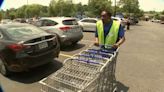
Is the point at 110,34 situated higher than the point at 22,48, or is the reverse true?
the point at 110,34

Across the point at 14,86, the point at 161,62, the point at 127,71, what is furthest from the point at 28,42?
the point at 161,62

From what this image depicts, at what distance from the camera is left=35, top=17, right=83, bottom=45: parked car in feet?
30.1

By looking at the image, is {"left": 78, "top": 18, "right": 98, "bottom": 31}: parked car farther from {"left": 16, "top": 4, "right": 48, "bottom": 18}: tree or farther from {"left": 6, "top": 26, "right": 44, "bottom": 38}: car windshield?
{"left": 16, "top": 4, "right": 48, "bottom": 18}: tree

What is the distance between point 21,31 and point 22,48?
873mm

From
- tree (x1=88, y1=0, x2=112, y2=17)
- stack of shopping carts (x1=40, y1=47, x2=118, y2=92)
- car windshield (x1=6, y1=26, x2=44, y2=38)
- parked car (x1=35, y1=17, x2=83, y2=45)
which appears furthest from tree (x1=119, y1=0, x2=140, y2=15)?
stack of shopping carts (x1=40, y1=47, x2=118, y2=92)

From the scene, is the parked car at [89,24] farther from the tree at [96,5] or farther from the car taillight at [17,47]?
the tree at [96,5]

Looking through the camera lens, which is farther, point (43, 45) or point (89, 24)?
point (89, 24)

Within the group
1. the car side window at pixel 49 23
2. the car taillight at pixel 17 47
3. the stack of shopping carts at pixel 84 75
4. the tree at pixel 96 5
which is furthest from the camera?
the tree at pixel 96 5

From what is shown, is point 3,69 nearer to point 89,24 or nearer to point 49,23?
point 49,23

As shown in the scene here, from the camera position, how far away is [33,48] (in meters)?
5.23

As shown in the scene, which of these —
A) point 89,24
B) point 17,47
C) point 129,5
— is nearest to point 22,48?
point 17,47

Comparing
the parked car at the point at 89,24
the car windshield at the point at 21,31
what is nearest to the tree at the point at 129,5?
the parked car at the point at 89,24

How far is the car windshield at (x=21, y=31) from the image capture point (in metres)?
5.52

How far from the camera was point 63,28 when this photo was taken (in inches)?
362
